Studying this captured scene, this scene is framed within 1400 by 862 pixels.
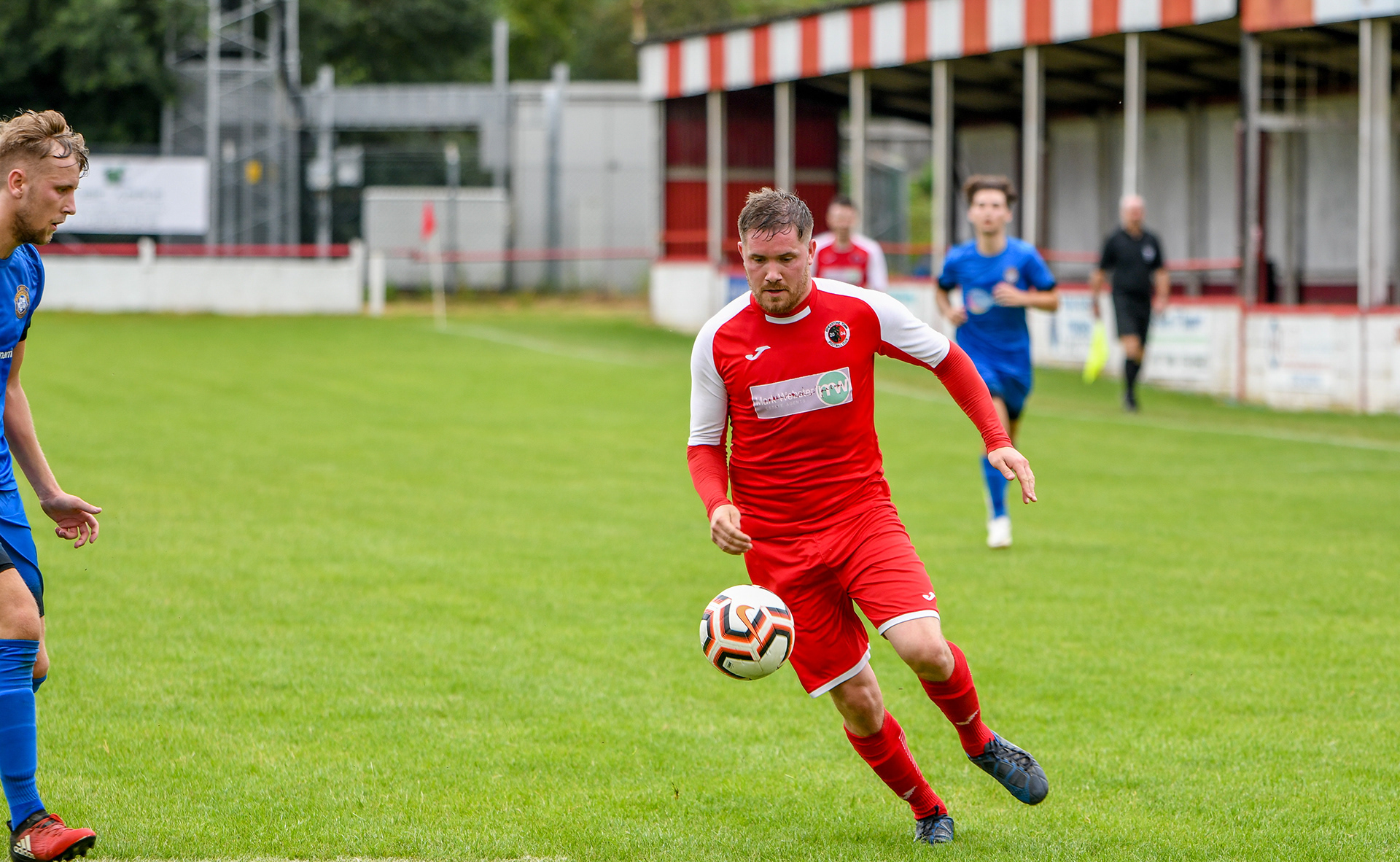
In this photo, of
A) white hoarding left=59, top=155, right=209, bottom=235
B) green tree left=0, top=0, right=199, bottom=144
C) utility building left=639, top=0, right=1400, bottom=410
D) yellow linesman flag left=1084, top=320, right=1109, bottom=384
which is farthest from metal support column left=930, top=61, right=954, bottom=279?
green tree left=0, top=0, right=199, bottom=144

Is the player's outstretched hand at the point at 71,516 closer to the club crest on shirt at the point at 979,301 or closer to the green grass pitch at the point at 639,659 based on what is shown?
the green grass pitch at the point at 639,659

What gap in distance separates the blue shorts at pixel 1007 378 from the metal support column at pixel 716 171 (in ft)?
69.5

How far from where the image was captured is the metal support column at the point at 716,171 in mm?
31750

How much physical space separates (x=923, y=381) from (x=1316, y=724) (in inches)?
656

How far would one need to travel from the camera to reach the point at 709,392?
201 inches

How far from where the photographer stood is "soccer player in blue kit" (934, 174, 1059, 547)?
10516 millimetres

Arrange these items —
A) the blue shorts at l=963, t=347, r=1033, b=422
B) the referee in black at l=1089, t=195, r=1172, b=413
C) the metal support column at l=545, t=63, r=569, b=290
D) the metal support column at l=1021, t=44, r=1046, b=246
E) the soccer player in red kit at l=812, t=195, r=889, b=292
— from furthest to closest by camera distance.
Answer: the metal support column at l=545, t=63, r=569, b=290 → the metal support column at l=1021, t=44, r=1046, b=246 → the referee in black at l=1089, t=195, r=1172, b=413 → the soccer player in red kit at l=812, t=195, r=889, b=292 → the blue shorts at l=963, t=347, r=1033, b=422

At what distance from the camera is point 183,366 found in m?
23.3

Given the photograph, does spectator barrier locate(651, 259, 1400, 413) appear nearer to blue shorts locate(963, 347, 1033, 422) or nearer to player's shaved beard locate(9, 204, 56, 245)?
blue shorts locate(963, 347, 1033, 422)

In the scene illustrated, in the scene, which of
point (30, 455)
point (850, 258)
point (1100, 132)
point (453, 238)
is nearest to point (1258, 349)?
point (850, 258)

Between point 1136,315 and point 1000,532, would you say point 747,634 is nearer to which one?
point 1000,532

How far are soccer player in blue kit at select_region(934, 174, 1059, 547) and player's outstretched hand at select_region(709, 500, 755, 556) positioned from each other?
5939 millimetres

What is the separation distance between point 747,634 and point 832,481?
0.65m

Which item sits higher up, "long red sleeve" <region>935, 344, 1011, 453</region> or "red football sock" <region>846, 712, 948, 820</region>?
"long red sleeve" <region>935, 344, 1011, 453</region>
